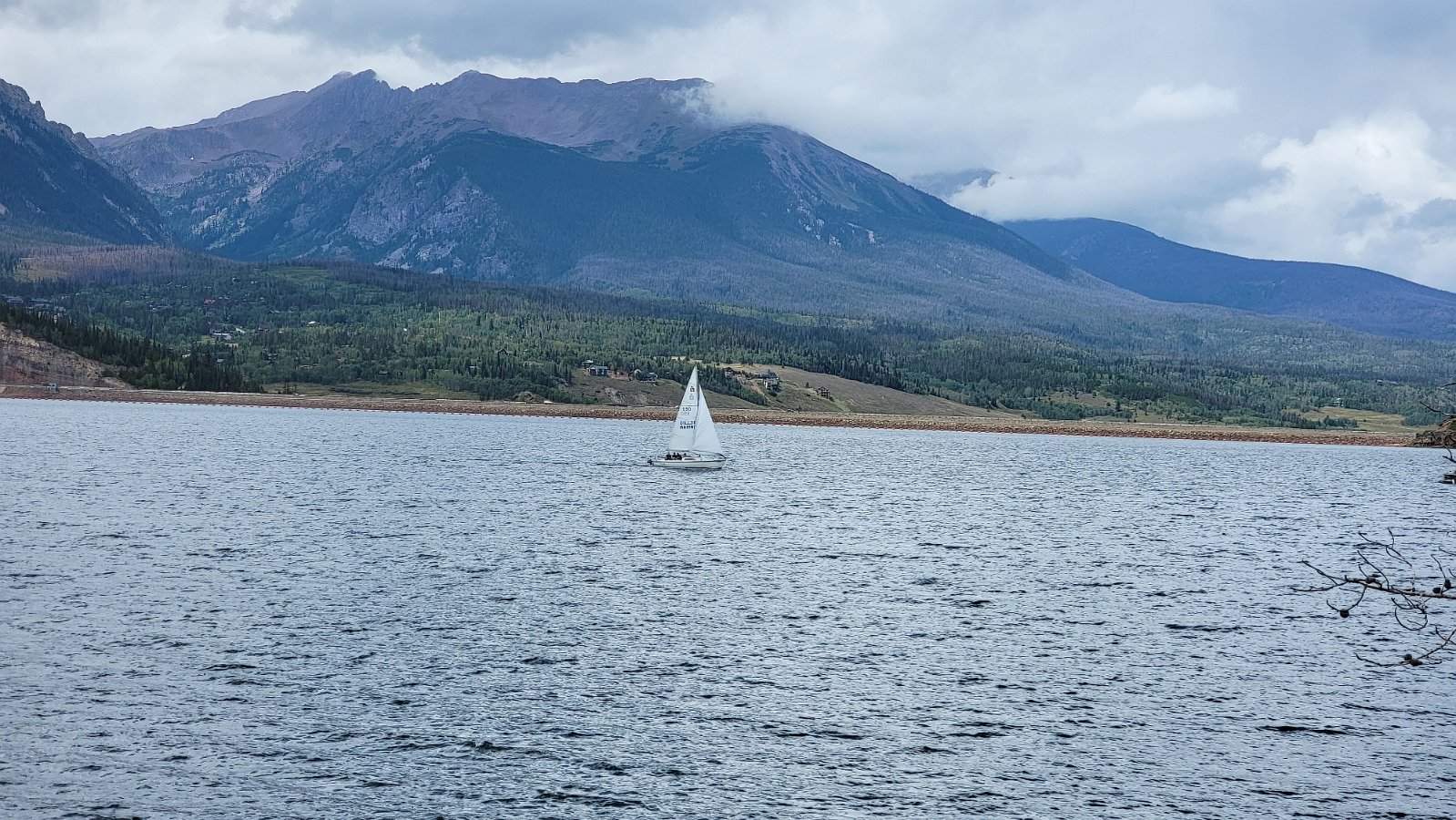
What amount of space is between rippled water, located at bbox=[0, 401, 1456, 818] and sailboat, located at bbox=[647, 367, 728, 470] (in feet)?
165

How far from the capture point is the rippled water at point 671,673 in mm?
34000

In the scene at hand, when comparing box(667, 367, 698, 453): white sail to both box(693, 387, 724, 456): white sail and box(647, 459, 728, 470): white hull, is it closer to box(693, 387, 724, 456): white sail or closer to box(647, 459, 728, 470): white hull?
box(693, 387, 724, 456): white sail

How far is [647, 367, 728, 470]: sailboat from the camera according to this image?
150 meters

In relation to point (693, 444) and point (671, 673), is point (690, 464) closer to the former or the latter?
point (693, 444)

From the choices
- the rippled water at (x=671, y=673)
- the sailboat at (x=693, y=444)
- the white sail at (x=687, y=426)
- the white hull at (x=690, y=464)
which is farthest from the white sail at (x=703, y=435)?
the rippled water at (x=671, y=673)

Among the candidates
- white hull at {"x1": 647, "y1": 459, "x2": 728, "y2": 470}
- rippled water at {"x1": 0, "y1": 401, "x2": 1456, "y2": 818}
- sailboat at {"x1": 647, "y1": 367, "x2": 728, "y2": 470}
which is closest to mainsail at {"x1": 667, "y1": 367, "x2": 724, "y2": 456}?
sailboat at {"x1": 647, "y1": 367, "x2": 728, "y2": 470}

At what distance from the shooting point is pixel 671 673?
46844mm

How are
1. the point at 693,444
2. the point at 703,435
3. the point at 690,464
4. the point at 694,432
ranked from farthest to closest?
the point at 703,435 < the point at 693,444 < the point at 694,432 < the point at 690,464

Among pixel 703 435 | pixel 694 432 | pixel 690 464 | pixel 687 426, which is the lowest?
pixel 690 464

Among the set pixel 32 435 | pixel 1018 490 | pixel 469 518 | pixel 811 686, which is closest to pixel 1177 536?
pixel 1018 490

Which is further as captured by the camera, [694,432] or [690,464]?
[694,432]

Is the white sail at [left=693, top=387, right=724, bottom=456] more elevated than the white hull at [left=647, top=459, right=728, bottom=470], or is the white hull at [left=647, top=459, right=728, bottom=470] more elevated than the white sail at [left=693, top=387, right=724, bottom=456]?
the white sail at [left=693, top=387, right=724, bottom=456]

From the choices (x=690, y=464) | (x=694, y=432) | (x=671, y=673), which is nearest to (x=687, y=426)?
(x=694, y=432)

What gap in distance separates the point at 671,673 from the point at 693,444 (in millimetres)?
105081
